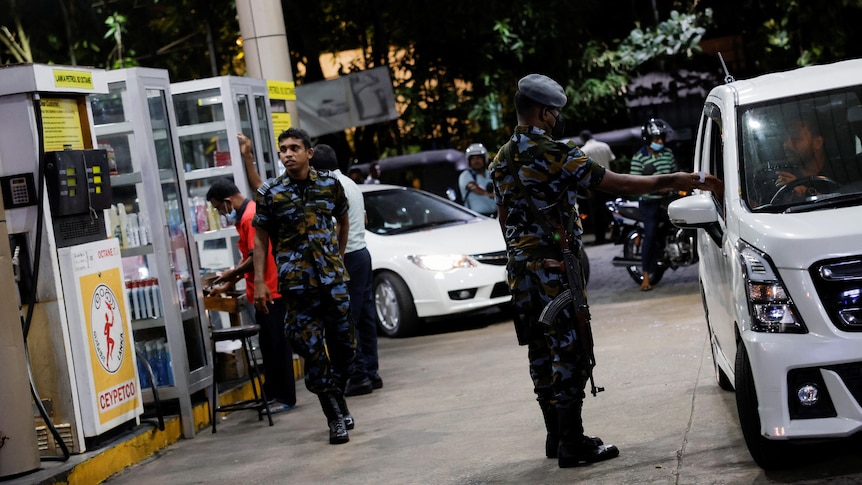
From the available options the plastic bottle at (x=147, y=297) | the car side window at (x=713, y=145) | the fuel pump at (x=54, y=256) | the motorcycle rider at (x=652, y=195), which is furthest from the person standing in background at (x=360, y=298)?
the motorcycle rider at (x=652, y=195)

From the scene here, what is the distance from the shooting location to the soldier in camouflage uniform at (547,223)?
20.4 feet

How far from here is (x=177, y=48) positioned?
26.0 meters

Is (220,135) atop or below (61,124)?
below

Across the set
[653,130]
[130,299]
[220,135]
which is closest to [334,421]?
[130,299]

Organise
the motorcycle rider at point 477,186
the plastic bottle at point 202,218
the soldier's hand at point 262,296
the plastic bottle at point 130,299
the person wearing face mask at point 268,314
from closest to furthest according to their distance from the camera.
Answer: the soldier's hand at point 262,296, the plastic bottle at point 130,299, the person wearing face mask at point 268,314, the plastic bottle at point 202,218, the motorcycle rider at point 477,186

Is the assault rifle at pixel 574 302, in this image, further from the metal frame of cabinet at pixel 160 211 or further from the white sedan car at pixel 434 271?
the white sedan car at pixel 434 271

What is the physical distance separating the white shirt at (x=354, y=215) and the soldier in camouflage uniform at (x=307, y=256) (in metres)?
1.65

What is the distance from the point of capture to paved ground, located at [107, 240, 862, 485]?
6316 millimetres

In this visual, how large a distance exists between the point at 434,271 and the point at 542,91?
6.70m

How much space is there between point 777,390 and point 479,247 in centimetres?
784

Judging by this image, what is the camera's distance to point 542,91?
6270mm

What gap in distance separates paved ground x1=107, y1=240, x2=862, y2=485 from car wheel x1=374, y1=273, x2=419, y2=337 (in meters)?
1.36

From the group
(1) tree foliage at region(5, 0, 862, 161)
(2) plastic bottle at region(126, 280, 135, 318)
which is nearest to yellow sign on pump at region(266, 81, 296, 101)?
(2) plastic bottle at region(126, 280, 135, 318)

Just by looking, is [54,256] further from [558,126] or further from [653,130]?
[653,130]
